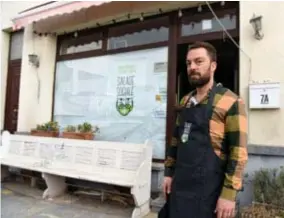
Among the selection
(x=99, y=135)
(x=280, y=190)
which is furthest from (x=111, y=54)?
(x=280, y=190)

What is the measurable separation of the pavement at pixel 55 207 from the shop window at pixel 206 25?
117 inches

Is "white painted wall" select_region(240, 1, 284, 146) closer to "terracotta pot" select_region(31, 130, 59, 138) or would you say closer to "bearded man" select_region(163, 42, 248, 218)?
"bearded man" select_region(163, 42, 248, 218)

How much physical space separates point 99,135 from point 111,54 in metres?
1.60

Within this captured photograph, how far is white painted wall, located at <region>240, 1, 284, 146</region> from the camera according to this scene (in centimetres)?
416

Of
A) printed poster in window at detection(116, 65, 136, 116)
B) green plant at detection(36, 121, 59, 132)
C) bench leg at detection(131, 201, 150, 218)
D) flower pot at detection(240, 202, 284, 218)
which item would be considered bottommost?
bench leg at detection(131, 201, 150, 218)

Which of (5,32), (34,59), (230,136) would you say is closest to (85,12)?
(34,59)

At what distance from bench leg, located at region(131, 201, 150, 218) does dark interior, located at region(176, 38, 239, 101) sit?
7.33 ft

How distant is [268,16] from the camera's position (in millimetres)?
4320

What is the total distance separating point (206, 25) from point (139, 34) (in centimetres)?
132

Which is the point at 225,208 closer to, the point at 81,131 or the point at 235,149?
the point at 235,149

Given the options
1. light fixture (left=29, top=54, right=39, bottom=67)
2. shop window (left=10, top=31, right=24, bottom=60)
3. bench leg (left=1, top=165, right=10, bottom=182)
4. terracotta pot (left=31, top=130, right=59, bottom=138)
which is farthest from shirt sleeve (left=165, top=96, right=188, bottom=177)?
shop window (left=10, top=31, right=24, bottom=60)

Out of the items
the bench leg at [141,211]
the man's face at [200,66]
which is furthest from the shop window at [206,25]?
the man's face at [200,66]

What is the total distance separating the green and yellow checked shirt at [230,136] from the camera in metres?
2.04

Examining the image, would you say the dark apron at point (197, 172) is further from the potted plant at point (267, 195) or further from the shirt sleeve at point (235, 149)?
the potted plant at point (267, 195)
